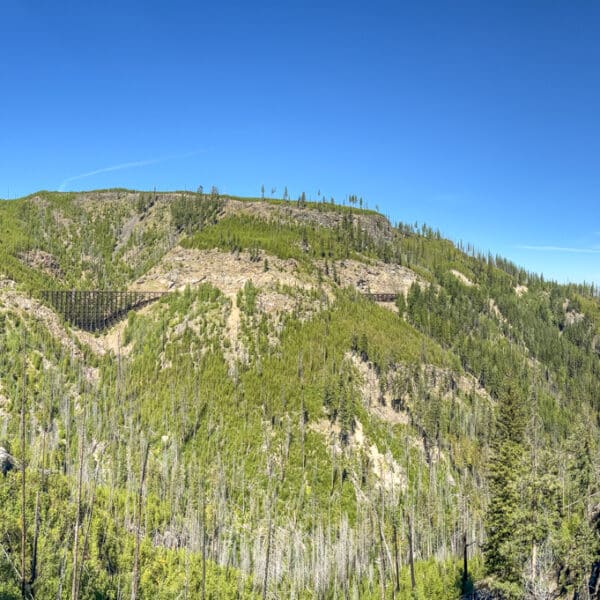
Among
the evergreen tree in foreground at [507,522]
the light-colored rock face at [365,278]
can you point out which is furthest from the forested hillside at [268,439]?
the light-colored rock face at [365,278]

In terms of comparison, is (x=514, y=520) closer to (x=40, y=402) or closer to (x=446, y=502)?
(x=446, y=502)

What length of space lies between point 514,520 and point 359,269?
154 meters

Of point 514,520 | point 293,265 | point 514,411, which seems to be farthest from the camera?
point 293,265

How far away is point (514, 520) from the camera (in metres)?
42.2

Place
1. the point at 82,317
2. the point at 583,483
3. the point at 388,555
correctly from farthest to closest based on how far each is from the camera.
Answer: the point at 82,317 < the point at 388,555 < the point at 583,483

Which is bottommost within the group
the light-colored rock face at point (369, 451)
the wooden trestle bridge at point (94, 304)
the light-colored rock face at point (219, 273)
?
the light-colored rock face at point (369, 451)

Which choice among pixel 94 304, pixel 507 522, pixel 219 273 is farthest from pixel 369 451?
pixel 94 304

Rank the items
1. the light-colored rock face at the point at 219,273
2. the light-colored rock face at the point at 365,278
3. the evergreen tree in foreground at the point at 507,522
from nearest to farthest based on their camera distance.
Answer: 1. the evergreen tree in foreground at the point at 507,522
2. the light-colored rock face at the point at 219,273
3. the light-colored rock face at the point at 365,278

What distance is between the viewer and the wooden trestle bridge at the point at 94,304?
15188 cm

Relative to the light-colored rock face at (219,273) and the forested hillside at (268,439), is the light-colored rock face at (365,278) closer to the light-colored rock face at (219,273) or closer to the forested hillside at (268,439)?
the forested hillside at (268,439)

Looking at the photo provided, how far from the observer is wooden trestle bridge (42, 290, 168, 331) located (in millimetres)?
151875

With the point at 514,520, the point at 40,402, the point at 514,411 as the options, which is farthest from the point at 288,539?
the point at 40,402

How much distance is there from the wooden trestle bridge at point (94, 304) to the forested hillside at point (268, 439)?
356cm

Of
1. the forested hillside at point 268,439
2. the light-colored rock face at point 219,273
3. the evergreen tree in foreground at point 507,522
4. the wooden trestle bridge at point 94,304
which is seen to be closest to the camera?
the evergreen tree in foreground at point 507,522
